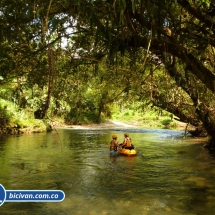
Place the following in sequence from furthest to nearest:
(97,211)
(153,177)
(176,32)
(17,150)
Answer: (17,150) < (153,177) < (97,211) < (176,32)

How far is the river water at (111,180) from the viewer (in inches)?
238

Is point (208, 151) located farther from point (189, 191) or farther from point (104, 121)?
point (104, 121)

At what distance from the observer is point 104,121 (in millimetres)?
35062

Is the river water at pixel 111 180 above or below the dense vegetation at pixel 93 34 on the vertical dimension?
below

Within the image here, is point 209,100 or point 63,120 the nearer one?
point 209,100

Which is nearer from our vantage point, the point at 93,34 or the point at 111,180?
the point at 93,34

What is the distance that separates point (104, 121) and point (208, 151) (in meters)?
21.5

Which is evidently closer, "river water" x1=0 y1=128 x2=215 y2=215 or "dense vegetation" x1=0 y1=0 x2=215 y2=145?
"dense vegetation" x1=0 y1=0 x2=215 y2=145

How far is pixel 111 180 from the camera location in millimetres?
8344

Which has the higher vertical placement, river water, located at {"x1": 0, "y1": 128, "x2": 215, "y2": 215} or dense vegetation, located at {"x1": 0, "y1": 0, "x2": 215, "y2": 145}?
dense vegetation, located at {"x1": 0, "y1": 0, "x2": 215, "y2": 145}

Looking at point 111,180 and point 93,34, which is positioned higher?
point 93,34

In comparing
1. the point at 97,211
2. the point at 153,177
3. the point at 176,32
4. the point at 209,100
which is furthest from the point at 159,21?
the point at 209,100

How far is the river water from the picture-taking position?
605cm

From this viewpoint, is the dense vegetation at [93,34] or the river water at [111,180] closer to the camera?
the dense vegetation at [93,34]
